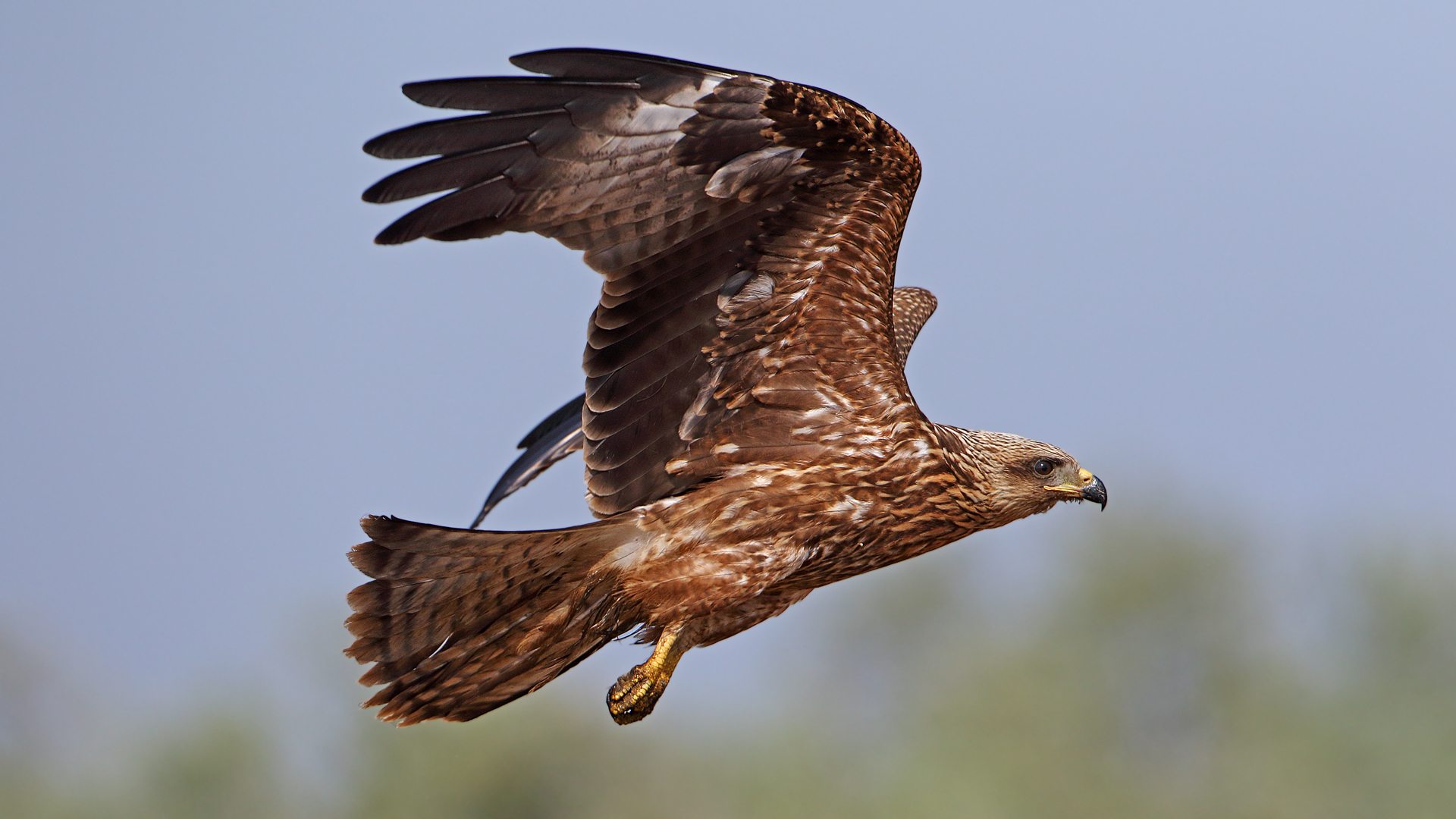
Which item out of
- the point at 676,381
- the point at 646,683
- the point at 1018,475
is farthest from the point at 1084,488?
the point at 646,683

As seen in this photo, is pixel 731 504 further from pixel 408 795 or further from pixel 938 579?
pixel 938 579

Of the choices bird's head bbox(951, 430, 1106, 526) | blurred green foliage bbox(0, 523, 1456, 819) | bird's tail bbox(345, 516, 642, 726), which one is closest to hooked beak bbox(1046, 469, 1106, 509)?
bird's head bbox(951, 430, 1106, 526)

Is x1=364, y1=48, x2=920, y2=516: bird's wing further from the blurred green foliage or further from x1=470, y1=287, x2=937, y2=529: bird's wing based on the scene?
the blurred green foliage

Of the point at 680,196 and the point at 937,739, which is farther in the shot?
the point at 937,739

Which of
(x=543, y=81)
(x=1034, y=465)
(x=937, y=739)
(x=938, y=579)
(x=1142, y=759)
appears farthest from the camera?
(x=938, y=579)

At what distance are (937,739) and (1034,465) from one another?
31511 millimetres

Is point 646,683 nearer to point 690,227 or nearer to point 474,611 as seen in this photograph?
point 474,611

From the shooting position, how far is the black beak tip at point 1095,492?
684 centimetres

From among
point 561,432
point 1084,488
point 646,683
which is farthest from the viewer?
point 561,432

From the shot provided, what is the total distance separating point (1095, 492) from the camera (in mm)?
6871

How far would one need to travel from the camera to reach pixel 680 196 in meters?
5.70

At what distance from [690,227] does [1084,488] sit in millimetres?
2222

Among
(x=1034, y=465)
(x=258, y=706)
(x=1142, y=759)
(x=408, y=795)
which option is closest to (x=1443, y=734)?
(x=1142, y=759)

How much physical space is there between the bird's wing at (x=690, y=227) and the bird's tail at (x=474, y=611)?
0.36 meters
